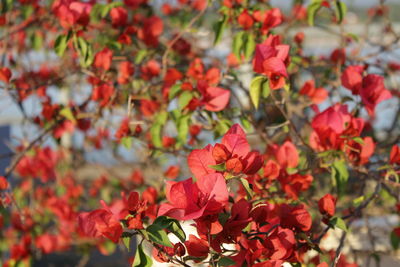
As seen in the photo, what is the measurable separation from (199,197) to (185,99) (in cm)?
55

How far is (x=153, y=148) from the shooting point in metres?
1.50

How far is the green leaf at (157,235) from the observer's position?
0.67m

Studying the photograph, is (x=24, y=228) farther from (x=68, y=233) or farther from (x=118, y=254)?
(x=118, y=254)

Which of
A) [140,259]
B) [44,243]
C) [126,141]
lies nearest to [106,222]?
[140,259]

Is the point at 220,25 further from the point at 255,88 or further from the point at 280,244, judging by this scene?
the point at 280,244

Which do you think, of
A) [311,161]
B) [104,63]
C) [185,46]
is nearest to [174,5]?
[185,46]

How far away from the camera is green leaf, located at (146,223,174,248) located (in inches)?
26.4

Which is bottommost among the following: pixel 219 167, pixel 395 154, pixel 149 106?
pixel 149 106

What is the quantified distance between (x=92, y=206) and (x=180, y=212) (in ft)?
6.76

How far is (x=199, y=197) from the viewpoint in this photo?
0.69m

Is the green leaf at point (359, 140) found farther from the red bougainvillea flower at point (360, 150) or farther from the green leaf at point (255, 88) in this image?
the green leaf at point (255, 88)

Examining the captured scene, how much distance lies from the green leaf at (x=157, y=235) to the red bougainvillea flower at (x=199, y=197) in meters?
0.02

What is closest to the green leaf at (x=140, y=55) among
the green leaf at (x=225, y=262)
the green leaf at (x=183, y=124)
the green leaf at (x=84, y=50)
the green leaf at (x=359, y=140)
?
the green leaf at (x=84, y=50)

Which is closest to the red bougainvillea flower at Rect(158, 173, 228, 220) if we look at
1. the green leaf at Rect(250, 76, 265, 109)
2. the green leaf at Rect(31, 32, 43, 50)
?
the green leaf at Rect(250, 76, 265, 109)
